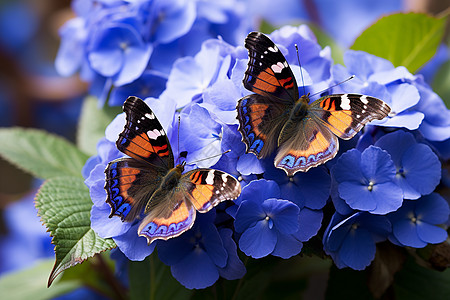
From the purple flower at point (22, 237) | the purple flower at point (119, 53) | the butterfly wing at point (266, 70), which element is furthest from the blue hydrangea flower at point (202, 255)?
the purple flower at point (22, 237)

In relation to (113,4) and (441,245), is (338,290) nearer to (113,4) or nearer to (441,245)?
(441,245)

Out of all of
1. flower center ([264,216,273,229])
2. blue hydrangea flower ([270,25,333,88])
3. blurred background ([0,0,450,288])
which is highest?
blue hydrangea flower ([270,25,333,88])

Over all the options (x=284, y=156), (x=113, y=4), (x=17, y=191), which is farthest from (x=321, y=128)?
(x=17, y=191)

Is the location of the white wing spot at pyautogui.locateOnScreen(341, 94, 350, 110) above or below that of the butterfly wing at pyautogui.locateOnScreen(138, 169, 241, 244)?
above

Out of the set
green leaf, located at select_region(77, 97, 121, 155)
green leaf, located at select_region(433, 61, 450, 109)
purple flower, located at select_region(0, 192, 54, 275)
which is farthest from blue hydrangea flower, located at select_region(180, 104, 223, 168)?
purple flower, located at select_region(0, 192, 54, 275)

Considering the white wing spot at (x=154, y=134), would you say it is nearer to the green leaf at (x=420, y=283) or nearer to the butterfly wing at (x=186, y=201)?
the butterfly wing at (x=186, y=201)

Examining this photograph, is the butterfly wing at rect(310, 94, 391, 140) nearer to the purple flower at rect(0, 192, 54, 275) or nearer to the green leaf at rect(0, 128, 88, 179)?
the green leaf at rect(0, 128, 88, 179)
